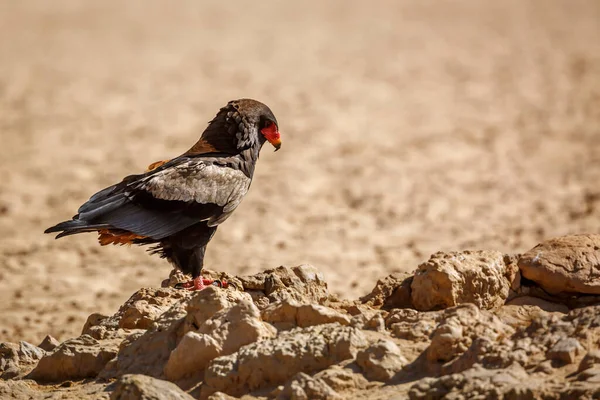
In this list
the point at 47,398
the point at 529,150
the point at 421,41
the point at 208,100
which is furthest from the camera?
the point at 421,41

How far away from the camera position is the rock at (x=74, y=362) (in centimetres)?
594

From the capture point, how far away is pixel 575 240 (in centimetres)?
649

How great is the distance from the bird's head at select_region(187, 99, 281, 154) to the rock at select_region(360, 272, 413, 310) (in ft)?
5.61

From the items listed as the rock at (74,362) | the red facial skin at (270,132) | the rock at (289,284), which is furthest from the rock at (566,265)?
the rock at (74,362)

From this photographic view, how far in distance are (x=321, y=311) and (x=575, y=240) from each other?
1744mm

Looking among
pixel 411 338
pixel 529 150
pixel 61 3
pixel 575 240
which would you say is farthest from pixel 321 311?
pixel 61 3

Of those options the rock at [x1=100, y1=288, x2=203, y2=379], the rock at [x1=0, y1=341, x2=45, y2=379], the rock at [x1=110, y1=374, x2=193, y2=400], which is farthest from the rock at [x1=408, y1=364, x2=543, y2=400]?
the rock at [x1=0, y1=341, x2=45, y2=379]

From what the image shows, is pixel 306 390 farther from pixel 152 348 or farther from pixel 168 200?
pixel 168 200

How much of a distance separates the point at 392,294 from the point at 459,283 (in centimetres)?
54

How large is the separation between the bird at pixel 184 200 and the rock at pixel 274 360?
6.29ft

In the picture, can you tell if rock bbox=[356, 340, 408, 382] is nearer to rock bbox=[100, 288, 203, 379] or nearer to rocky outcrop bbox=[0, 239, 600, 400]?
rocky outcrop bbox=[0, 239, 600, 400]

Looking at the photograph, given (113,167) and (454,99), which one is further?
(454,99)

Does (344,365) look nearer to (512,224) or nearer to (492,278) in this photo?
(492,278)

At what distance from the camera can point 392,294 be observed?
21.9ft
